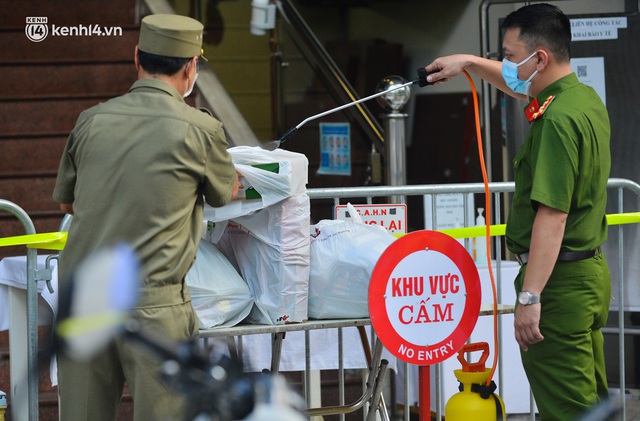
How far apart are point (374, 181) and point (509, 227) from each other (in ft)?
12.0

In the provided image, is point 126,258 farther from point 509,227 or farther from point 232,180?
point 509,227

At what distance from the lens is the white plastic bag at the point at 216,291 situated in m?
3.57

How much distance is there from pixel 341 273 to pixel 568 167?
37.0 inches

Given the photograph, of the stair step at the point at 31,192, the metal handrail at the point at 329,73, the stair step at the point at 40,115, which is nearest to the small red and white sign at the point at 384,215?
the metal handrail at the point at 329,73

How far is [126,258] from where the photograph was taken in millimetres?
1154

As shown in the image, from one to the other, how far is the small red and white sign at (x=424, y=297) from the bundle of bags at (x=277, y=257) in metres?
0.09

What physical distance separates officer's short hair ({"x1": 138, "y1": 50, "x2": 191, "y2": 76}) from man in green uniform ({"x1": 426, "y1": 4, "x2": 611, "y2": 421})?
1139mm

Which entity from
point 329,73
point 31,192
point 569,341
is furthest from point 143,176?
point 329,73

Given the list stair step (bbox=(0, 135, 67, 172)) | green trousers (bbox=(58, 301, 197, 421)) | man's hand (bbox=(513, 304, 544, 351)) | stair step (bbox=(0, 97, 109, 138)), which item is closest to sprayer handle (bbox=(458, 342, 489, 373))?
man's hand (bbox=(513, 304, 544, 351))

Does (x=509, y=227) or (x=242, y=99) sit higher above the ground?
(x=242, y=99)

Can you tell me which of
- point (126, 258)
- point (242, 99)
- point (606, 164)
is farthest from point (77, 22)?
point (126, 258)

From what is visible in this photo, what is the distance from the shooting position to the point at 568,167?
10.6 ft

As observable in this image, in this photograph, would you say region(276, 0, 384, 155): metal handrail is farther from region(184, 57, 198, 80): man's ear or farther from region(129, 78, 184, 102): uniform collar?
region(129, 78, 184, 102): uniform collar

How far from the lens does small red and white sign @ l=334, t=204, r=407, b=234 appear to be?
175 inches
